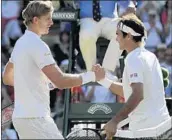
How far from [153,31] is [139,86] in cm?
619

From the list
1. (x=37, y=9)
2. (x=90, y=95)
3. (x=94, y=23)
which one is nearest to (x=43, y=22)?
(x=37, y=9)

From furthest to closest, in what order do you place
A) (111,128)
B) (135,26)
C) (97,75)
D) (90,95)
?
(90,95) < (97,75) < (135,26) < (111,128)

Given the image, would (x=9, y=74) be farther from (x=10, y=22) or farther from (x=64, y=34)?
(x=10, y=22)

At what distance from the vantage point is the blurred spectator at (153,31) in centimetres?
1020

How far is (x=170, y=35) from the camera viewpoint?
33.3 feet

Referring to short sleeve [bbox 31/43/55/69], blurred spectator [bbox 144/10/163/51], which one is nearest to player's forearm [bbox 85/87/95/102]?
blurred spectator [bbox 144/10/163/51]

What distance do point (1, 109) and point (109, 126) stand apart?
2.51 metres

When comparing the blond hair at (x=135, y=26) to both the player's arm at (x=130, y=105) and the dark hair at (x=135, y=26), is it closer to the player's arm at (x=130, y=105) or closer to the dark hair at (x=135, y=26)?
the dark hair at (x=135, y=26)

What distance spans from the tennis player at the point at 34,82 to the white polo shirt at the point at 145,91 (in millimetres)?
564

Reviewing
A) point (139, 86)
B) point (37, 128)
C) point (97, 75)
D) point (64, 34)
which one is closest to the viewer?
point (139, 86)

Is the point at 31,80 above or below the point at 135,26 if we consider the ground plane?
below

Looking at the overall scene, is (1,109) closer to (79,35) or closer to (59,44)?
(79,35)

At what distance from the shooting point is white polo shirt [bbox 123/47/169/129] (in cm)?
415

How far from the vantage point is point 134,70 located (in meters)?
4.12
